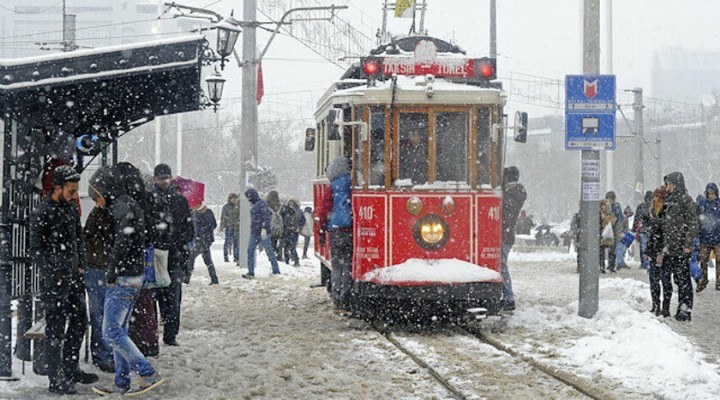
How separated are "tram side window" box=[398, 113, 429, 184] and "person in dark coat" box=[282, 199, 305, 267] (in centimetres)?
1207

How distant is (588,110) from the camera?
12.9 m

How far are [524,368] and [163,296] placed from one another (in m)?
4.02

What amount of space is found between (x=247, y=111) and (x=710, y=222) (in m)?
10.4

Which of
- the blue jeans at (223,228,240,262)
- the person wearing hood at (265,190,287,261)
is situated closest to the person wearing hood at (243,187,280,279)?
the person wearing hood at (265,190,287,261)

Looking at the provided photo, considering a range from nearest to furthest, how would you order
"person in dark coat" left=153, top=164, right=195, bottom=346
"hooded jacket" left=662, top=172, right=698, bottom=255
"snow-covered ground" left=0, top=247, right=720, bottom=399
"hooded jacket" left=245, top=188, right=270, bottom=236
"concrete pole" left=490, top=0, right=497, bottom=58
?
"snow-covered ground" left=0, top=247, right=720, bottom=399 < "person in dark coat" left=153, top=164, right=195, bottom=346 < "hooded jacket" left=662, top=172, right=698, bottom=255 < "hooded jacket" left=245, top=188, right=270, bottom=236 < "concrete pole" left=490, top=0, right=497, bottom=58

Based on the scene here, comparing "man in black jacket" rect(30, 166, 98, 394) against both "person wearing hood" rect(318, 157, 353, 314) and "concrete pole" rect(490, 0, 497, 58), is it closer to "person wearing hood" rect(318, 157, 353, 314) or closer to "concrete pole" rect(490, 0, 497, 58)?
"person wearing hood" rect(318, 157, 353, 314)

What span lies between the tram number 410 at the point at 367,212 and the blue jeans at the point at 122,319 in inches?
174

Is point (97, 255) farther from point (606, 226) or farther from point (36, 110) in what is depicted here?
point (606, 226)

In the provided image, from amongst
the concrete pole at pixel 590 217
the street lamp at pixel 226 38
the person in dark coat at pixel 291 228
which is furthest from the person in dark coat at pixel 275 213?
the concrete pole at pixel 590 217

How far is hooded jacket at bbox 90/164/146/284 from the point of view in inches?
310

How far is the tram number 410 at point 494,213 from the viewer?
479 inches

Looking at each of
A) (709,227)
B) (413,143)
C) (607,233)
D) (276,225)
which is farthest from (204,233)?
(607,233)

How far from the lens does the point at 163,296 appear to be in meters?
11.0

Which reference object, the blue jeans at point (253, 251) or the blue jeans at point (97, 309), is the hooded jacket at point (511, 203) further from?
the blue jeans at point (253, 251)
